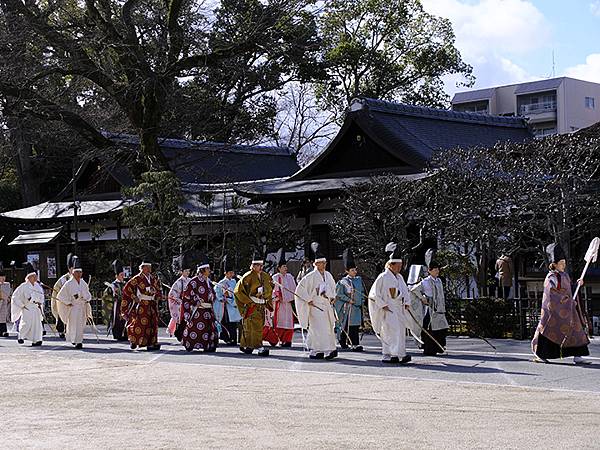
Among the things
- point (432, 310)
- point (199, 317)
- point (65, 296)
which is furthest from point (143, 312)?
point (432, 310)

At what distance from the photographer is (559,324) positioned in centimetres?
1402

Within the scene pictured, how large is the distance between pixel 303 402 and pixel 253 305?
19.5ft

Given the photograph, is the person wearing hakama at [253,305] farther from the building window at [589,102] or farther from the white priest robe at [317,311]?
the building window at [589,102]

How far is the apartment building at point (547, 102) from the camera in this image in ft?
198

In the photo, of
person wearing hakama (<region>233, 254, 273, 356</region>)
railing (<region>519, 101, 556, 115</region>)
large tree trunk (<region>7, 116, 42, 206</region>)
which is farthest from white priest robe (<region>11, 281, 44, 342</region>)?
railing (<region>519, 101, 556, 115</region>)

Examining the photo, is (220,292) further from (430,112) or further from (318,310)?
(430,112)

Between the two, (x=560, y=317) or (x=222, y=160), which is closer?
(x=560, y=317)

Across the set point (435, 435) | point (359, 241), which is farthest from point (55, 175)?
point (435, 435)

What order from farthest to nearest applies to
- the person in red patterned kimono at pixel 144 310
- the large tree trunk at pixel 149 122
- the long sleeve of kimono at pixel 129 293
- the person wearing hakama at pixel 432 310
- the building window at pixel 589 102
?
the building window at pixel 589 102
the large tree trunk at pixel 149 122
the long sleeve of kimono at pixel 129 293
the person in red patterned kimono at pixel 144 310
the person wearing hakama at pixel 432 310

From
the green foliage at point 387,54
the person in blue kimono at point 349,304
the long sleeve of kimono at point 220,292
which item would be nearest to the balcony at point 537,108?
the green foliage at point 387,54

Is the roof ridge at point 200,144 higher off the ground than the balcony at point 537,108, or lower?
lower

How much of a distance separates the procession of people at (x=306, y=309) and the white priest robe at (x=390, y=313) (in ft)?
0.05

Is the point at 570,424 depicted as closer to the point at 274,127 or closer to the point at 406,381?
the point at 406,381

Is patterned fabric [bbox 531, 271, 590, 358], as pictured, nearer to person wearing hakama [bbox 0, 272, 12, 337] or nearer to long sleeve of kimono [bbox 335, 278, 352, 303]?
long sleeve of kimono [bbox 335, 278, 352, 303]
